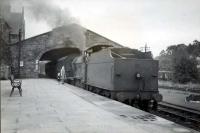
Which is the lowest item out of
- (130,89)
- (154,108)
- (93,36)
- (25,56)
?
(154,108)

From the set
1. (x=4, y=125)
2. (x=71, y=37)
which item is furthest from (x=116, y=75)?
(x=71, y=37)

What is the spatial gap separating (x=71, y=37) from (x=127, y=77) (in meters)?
24.8

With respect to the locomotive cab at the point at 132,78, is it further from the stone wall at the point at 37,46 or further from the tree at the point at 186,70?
the stone wall at the point at 37,46

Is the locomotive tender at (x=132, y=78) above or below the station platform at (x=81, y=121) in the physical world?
above

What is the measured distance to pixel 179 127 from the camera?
782 cm

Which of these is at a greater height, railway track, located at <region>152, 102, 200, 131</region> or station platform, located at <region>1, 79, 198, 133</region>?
station platform, located at <region>1, 79, 198, 133</region>

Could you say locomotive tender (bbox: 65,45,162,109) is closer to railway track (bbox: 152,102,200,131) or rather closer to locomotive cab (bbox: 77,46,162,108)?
locomotive cab (bbox: 77,46,162,108)

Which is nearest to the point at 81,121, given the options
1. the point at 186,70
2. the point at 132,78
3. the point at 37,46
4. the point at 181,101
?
the point at 132,78

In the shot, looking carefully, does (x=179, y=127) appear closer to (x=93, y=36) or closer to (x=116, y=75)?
(x=116, y=75)

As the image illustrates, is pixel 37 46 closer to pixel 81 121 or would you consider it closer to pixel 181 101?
pixel 181 101

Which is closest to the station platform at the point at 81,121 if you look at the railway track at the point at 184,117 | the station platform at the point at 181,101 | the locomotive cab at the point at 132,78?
the railway track at the point at 184,117

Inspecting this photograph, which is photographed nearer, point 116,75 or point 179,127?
point 179,127

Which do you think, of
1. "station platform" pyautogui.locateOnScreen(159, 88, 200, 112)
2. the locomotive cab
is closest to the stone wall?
"station platform" pyautogui.locateOnScreen(159, 88, 200, 112)

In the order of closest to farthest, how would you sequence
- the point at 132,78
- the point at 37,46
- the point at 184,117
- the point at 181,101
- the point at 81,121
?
1. the point at 81,121
2. the point at 184,117
3. the point at 132,78
4. the point at 181,101
5. the point at 37,46
